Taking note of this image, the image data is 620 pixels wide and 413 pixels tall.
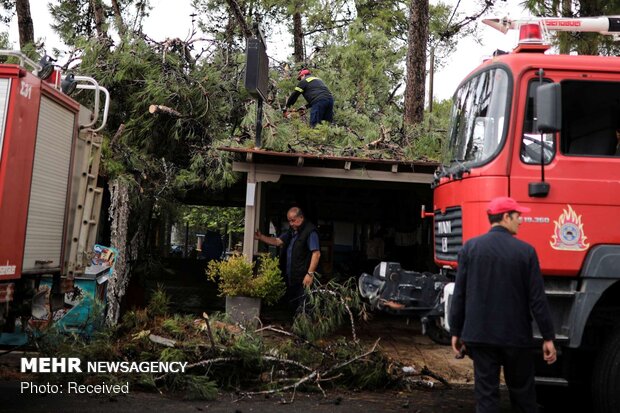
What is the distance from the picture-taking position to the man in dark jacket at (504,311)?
15.8ft

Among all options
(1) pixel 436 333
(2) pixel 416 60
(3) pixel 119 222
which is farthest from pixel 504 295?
(2) pixel 416 60

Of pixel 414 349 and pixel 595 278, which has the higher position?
pixel 595 278

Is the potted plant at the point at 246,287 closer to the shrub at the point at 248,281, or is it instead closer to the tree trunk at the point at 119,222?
the shrub at the point at 248,281

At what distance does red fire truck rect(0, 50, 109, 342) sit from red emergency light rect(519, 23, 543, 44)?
4.24m

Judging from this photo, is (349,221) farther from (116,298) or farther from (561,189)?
(561,189)

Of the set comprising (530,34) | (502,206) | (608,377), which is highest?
(530,34)

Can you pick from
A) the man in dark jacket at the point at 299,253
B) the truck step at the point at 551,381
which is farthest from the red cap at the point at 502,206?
the man in dark jacket at the point at 299,253

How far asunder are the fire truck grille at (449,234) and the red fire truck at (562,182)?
19 mm

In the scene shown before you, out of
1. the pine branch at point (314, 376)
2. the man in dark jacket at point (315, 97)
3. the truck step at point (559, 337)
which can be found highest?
the man in dark jacket at point (315, 97)

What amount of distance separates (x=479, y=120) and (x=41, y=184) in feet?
12.9

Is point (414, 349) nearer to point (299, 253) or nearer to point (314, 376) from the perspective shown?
point (299, 253)

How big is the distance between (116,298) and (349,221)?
Result: 10.0 metres

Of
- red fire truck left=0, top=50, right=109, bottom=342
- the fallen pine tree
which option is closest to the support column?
the fallen pine tree

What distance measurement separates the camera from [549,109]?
529cm
